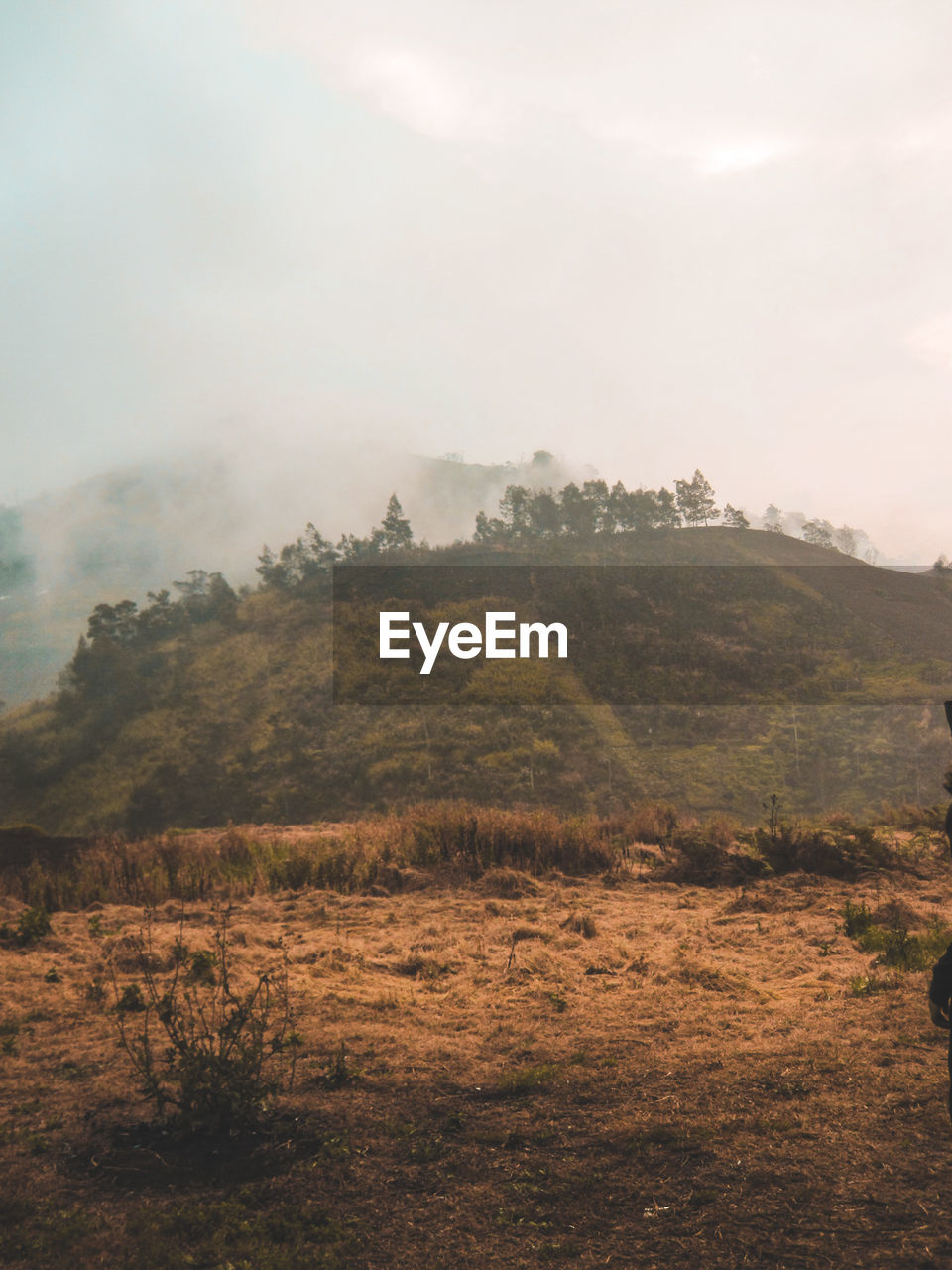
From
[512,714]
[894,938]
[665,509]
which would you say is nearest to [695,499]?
[665,509]

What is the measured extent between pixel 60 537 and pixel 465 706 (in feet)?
452

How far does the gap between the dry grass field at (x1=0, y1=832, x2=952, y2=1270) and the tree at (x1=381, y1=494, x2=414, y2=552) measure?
59.5 m

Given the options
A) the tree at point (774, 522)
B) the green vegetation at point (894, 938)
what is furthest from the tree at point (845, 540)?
the green vegetation at point (894, 938)

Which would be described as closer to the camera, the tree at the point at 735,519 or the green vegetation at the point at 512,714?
the green vegetation at the point at 512,714

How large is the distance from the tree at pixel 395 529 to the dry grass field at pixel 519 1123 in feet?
195

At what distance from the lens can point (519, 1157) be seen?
439 cm

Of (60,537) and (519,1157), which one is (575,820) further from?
(60,537)

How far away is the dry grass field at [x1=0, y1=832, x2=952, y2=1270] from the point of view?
3678 millimetres

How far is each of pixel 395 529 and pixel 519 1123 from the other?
64284 mm

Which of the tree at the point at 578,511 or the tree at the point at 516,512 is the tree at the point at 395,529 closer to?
the tree at the point at 516,512

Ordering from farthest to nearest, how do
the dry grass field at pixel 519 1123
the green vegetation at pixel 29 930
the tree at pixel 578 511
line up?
1. the tree at pixel 578 511
2. the green vegetation at pixel 29 930
3. the dry grass field at pixel 519 1123

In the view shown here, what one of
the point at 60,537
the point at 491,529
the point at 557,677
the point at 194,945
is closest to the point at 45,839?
the point at 194,945

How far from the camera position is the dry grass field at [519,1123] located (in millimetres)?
3678

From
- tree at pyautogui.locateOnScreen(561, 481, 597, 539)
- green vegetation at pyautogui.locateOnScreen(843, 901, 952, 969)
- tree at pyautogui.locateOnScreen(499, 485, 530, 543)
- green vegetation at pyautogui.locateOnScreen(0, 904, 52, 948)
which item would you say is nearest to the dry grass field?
green vegetation at pyautogui.locateOnScreen(843, 901, 952, 969)
